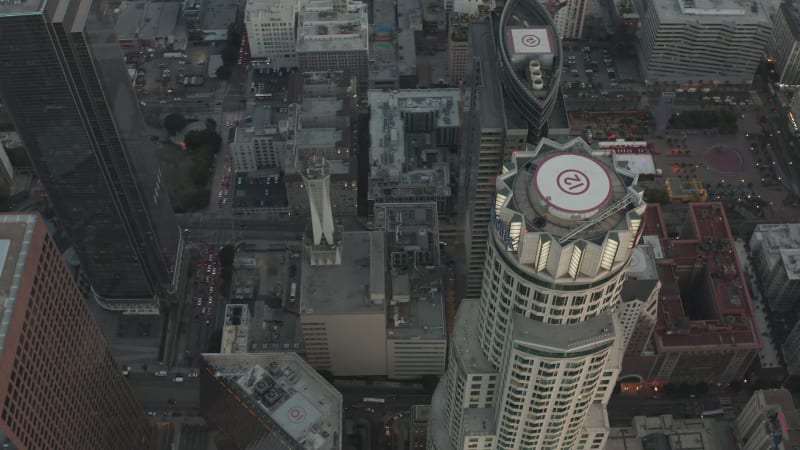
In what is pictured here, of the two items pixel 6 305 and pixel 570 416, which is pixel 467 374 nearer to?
pixel 570 416

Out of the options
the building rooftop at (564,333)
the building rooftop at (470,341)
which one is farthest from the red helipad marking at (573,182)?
the building rooftop at (470,341)

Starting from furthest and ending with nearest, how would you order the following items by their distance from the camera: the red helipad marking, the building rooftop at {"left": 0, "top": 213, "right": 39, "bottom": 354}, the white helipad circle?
the building rooftop at {"left": 0, "top": 213, "right": 39, "bottom": 354} → the red helipad marking → the white helipad circle

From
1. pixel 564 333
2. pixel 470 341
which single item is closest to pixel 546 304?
pixel 564 333

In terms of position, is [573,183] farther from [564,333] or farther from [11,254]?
[11,254]

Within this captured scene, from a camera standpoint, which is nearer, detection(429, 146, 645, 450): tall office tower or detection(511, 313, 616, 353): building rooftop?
detection(429, 146, 645, 450): tall office tower

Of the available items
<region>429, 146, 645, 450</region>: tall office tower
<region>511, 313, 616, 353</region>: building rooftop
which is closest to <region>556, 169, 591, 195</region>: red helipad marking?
<region>429, 146, 645, 450</region>: tall office tower

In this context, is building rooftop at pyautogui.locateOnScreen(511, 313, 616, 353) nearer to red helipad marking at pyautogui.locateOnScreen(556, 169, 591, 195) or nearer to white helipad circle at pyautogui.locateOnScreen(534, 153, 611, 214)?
white helipad circle at pyautogui.locateOnScreen(534, 153, 611, 214)

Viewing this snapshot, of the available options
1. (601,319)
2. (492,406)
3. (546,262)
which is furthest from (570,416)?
(546,262)
